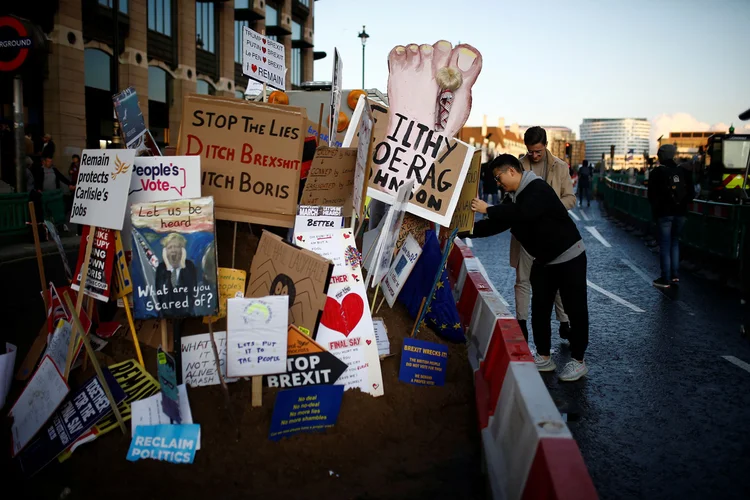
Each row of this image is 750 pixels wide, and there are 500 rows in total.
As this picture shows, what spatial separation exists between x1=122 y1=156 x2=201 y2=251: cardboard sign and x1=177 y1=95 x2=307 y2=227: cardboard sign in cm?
40

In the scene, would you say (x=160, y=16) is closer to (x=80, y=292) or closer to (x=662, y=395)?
(x=80, y=292)

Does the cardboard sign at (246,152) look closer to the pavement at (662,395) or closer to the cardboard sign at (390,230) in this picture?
the cardboard sign at (390,230)

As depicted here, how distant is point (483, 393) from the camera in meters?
4.56

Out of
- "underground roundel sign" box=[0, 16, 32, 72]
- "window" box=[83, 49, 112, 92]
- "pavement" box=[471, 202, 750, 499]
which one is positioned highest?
"window" box=[83, 49, 112, 92]

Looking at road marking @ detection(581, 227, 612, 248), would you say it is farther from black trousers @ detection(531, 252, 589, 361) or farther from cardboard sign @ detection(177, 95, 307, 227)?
cardboard sign @ detection(177, 95, 307, 227)

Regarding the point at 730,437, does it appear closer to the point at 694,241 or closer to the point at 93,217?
the point at 93,217

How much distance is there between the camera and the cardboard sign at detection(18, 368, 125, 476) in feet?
12.9

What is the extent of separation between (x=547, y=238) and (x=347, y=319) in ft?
5.99

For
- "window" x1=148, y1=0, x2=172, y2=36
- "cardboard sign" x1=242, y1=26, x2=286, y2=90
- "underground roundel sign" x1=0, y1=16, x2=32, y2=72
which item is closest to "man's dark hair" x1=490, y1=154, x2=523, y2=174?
"cardboard sign" x1=242, y1=26, x2=286, y2=90

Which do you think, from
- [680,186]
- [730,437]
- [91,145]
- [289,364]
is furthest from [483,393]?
[91,145]

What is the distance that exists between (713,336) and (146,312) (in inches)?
236

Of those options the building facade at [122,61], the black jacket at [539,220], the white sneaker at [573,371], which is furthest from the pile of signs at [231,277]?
the building facade at [122,61]

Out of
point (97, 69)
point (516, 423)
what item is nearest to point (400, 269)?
point (516, 423)

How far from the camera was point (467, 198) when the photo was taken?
623 centimetres
